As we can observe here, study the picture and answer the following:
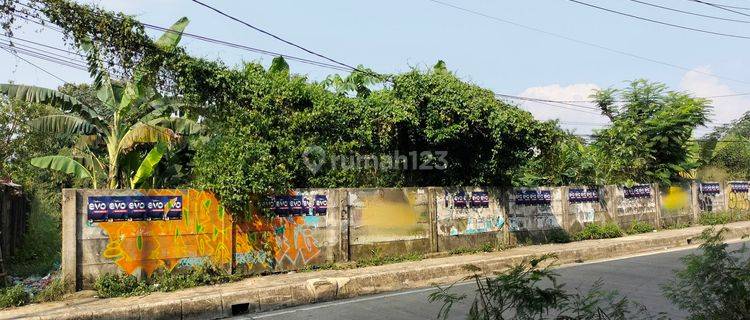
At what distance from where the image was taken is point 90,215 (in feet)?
28.0

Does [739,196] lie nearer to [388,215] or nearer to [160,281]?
[388,215]

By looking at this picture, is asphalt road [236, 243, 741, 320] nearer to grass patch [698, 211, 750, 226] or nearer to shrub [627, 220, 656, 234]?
shrub [627, 220, 656, 234]

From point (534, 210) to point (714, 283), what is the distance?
10.9 meters

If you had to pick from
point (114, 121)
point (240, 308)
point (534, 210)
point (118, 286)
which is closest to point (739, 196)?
point (534, 210)

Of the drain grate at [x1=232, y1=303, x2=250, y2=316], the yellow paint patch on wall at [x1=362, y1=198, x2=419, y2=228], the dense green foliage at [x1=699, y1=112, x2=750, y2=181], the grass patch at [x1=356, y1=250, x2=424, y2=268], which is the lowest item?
the drain grate at [x1=232, y1=303, x2=250, y2=316]

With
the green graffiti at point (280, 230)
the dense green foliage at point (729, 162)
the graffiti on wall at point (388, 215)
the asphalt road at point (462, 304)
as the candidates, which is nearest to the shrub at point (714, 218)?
the dense green foliage at point (729, 162)

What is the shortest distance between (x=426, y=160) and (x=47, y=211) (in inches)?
654

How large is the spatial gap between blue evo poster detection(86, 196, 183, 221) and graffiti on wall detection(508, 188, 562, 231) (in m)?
7.86

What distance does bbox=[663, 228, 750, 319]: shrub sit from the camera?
311 centimetres

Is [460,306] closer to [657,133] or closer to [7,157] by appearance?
[657,133]

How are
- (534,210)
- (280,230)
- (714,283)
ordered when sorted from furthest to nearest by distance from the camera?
(534,210) < (280,230) < (714,283)

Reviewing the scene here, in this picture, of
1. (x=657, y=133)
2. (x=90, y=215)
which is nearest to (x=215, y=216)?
(x=90, y=215)

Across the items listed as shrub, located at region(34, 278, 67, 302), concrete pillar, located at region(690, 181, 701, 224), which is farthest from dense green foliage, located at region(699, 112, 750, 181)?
shrub, located at region(34, 278, 67, 302)

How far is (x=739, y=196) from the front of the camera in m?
21.3
